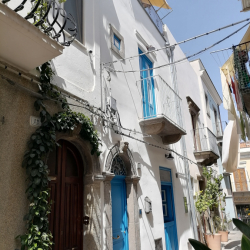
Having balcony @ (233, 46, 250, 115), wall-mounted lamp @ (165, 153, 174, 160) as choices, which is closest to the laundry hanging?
balcony @ (233, 46, 250, 115)

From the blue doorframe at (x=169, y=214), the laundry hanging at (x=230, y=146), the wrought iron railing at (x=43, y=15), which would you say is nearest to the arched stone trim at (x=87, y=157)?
the wrought iron railing at (x=43, y=15)

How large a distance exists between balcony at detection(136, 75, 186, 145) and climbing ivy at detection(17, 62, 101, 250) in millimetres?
2703

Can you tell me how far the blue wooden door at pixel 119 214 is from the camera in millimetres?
4814

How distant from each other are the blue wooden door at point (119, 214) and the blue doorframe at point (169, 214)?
2.07 m

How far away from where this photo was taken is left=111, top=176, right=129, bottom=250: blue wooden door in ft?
15.8

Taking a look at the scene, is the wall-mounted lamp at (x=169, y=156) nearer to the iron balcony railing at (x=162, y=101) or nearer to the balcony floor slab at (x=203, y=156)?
the iron balcony railing at (x=162, y=101)

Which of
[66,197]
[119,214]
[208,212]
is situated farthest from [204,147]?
[66,197]

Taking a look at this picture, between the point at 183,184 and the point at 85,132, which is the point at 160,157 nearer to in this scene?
the point at 183,184

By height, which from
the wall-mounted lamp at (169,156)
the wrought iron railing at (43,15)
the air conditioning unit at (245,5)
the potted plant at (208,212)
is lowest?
the potted plant at (208,212)

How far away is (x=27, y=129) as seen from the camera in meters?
3.21

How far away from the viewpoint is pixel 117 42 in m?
6.14

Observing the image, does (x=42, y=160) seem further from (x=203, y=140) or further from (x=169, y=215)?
(x=203, y=140)

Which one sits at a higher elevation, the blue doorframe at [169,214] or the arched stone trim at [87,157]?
the arched stone trim at [87,157]

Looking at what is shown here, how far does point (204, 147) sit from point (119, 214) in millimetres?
7205
